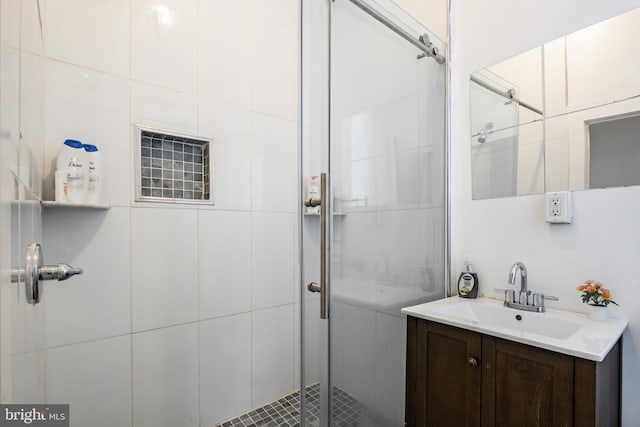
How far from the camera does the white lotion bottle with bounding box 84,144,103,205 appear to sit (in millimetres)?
1196

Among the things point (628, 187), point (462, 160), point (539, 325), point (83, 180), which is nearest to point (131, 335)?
point (83, 180)

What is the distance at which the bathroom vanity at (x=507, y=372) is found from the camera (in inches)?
33.9

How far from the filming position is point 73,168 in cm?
115

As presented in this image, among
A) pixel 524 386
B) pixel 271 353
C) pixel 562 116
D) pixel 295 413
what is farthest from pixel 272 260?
pixel 562 116

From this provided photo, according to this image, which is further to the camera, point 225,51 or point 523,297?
point 225,51

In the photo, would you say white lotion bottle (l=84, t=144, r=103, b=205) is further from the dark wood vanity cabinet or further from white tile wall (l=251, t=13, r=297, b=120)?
the dark wood vanity cabinet

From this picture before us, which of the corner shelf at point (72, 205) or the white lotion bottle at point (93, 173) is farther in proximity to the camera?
the white lotion bottle at point (93, 173)

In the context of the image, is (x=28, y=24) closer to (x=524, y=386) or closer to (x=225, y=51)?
(x=225, y=51)

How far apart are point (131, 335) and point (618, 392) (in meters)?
1.96

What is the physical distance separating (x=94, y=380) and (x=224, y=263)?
2.36ft

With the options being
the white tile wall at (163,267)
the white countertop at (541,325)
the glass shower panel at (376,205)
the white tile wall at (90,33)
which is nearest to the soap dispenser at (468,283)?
the white countertop at (541,325)

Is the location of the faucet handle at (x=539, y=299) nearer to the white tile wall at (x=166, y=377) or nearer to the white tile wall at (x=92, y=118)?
the white tile wall at (x=166, y=377)

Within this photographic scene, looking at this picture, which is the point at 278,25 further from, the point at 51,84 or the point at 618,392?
the point at 618,392

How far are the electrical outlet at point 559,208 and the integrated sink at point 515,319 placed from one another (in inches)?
15.2
